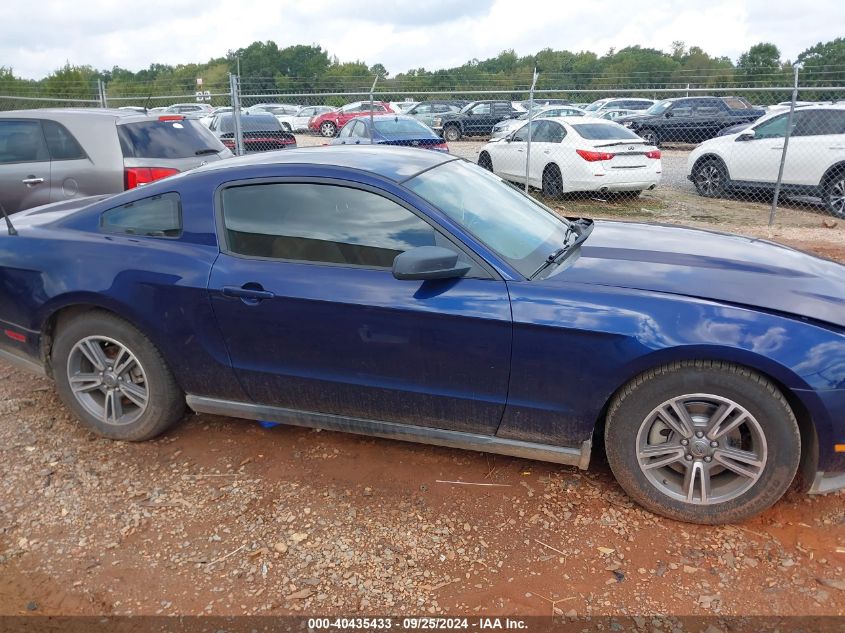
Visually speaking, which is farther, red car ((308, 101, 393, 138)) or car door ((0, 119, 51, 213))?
red car ((308, 101, 393, 138))

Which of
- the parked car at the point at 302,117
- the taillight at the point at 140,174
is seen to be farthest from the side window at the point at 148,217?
the parked car at the point at 302,117

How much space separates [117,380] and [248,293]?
1065 mm

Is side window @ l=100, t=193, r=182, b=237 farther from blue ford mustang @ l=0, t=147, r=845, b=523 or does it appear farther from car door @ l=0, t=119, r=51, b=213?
car door @ l=0, t=119, r=51, b=213

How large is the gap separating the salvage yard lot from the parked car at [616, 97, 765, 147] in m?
17.6

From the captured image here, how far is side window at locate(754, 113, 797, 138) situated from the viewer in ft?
34.5

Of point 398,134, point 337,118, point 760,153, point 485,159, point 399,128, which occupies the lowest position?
point 485,159

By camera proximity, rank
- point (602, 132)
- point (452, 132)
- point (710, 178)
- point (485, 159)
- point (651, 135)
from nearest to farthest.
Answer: point (602, 132)
point (710, 178)
point (485, 159)
point (651, 135)
point (452, 132)

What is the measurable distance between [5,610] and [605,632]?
2.29 meters

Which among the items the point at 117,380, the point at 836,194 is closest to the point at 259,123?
the point at 836,194

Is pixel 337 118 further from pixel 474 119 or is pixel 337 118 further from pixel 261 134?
pixel 261 134

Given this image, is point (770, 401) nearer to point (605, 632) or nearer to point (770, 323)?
point (770, 323)

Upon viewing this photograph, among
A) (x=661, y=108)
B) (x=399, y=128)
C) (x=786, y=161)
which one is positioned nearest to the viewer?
(x=786, y=161)

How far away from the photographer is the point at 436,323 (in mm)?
2803

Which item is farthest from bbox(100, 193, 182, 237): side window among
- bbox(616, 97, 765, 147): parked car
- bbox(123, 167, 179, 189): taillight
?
bbox(616, 97, 765, 147): parked car
